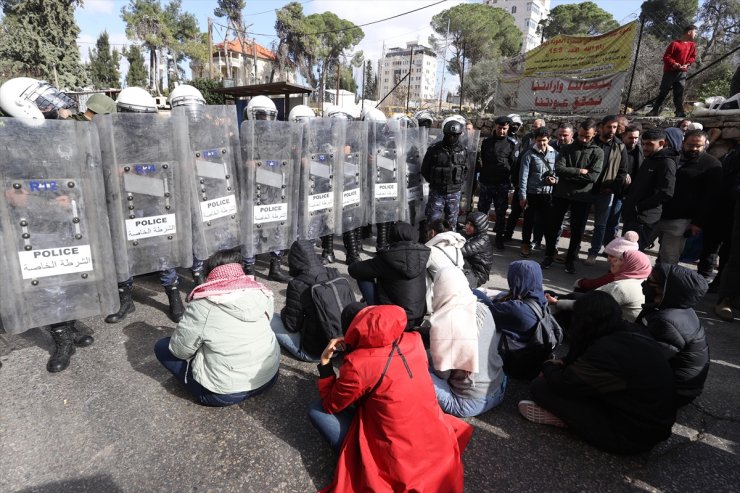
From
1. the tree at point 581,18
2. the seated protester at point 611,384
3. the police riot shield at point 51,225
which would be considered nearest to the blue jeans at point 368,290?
the seated protester at point 611,384

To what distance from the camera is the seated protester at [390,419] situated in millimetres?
1796

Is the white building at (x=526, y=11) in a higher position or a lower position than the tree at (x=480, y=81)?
higher

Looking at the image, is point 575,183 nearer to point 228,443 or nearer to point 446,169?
point 446,169

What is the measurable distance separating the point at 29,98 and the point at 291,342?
9.00 feet

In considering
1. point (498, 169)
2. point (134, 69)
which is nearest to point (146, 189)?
point (498, 169)

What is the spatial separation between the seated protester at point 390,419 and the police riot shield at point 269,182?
2.38 m

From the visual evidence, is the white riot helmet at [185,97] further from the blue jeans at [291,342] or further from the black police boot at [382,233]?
the black police boot at [382,233]

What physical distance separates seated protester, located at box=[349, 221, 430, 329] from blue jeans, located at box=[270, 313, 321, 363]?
0.65 meters

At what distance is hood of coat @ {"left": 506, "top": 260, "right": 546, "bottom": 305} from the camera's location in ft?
8.77

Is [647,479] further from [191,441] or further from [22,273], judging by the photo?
[22,273]

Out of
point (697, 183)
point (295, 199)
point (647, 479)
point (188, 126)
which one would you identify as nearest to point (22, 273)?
point (188, 126)

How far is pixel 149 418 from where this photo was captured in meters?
2.41

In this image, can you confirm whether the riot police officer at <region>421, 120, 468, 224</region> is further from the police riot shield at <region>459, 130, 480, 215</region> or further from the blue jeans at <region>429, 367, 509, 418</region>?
the blue jeans at <region>429, 367, 509, 418</region>

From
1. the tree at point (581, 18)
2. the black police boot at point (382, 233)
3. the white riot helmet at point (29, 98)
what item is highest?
the tree at point (581, 18)
